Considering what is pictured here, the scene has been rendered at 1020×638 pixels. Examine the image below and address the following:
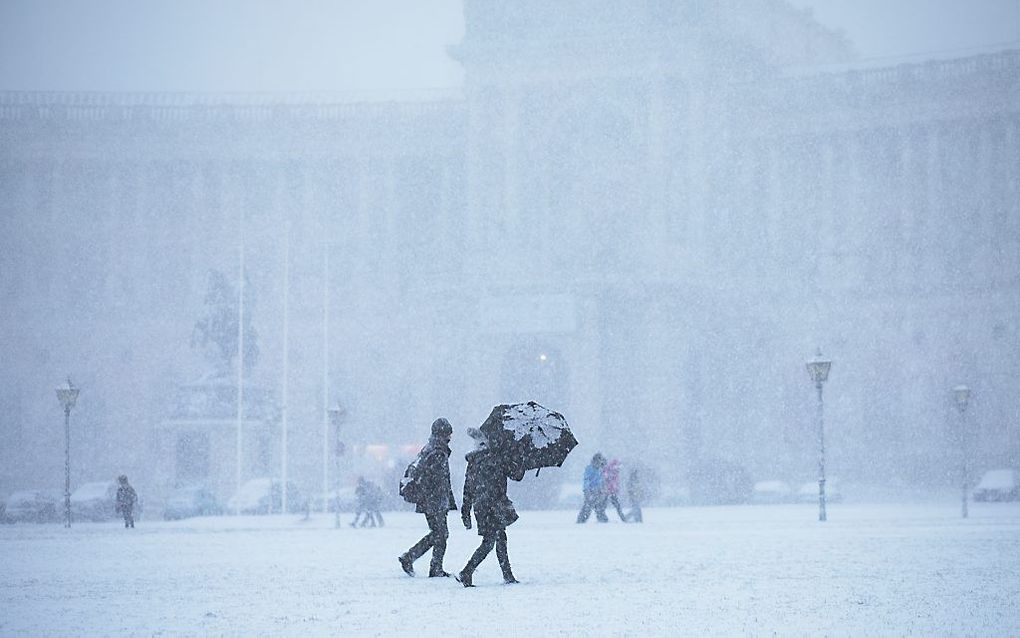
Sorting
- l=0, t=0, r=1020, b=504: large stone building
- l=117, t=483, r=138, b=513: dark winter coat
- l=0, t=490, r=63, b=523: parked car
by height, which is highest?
l=0, t=0, r=1020, b=504: large stone building

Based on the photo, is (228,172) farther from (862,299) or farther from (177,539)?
(177,539)

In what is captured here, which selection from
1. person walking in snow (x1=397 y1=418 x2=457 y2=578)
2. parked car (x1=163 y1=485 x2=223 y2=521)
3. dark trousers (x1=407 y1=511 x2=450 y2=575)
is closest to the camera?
person walking in snow (x1=397 y1=418 x2=457 y2=578)

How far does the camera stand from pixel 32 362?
6775 centimetres

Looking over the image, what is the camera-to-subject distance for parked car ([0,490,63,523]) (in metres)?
47.3

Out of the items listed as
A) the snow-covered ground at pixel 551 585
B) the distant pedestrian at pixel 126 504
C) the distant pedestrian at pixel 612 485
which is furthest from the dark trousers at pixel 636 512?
the distant pedestrian at pixel 126 504

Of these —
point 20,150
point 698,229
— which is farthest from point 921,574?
point 20,150

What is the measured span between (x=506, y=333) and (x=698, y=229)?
8.02m

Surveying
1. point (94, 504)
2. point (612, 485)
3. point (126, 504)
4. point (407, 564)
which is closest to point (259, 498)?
point (94, 504)

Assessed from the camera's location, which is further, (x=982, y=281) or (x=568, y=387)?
(x=982, y=281)

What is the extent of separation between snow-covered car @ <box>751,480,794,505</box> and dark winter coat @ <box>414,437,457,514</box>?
110ft

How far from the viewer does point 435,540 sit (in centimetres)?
1691

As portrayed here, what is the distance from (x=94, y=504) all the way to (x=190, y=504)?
4439 millimetres

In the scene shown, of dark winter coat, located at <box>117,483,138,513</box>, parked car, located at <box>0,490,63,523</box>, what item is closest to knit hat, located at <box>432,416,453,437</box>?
dark winter coat, located at <box>117,483,138,513</box>

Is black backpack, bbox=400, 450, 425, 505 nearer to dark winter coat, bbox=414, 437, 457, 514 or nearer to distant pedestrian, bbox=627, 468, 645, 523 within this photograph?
dark winter coat, bbox=414, 437, 457, 514
